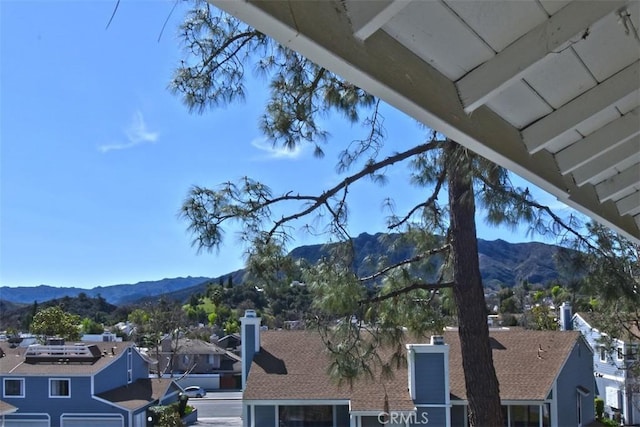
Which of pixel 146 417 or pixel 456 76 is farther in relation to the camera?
pixel 146 417

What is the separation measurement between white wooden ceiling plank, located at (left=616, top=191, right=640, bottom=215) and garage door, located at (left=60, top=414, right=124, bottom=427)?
1829cm

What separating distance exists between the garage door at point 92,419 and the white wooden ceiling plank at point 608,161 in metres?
18.6

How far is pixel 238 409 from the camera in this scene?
25.5 metres

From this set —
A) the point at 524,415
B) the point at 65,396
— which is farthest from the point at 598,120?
the point at 65,396

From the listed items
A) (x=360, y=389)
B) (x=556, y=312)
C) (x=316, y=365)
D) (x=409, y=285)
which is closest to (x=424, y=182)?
(x=409, y=285)

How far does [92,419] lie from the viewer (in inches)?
736

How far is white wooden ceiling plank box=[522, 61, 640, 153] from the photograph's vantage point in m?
1.66

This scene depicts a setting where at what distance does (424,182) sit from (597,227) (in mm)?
1490

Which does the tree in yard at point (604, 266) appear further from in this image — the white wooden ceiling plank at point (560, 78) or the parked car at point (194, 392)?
the parked car at point (194, 392)

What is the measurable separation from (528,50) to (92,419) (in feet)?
65.1

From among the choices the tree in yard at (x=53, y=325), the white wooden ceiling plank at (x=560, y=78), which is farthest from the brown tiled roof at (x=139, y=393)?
the white wooden ceiling plank at (x=560, y=78)

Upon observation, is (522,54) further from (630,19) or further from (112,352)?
(112,352)

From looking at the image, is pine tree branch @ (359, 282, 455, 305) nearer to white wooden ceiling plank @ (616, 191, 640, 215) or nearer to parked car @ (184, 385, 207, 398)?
white wooden ceiling plank @ (616, 191, 640, 215)

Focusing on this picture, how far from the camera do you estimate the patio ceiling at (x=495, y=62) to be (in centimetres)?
120
